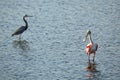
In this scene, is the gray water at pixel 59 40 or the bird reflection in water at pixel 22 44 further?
the bird reflection in water at pixel 22 44

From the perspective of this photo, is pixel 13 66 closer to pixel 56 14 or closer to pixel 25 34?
pixel 25 34

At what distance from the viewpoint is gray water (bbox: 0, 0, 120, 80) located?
72.6ft

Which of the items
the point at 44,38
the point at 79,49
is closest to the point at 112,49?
the point at 79,49

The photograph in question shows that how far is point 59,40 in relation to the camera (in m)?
26.8

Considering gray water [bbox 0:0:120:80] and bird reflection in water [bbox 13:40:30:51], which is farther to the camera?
bird reflection in water [bbox 13:40:30:51]

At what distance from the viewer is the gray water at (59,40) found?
22.1 metres

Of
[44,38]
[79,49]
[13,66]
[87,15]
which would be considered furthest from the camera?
[87,15]

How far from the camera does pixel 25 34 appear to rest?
28312 mm

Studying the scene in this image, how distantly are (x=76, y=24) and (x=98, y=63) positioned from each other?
7302 mm

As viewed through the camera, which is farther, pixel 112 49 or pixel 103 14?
Answer: pixel 103 14

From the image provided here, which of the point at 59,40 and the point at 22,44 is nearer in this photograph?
the point at 22,44

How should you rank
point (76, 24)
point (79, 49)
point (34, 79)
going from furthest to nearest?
1. point (76, 24)
2. point (79, 49)
3. point (34, 79)

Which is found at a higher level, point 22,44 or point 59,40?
point 59,40

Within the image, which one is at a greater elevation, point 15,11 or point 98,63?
point 15,11
